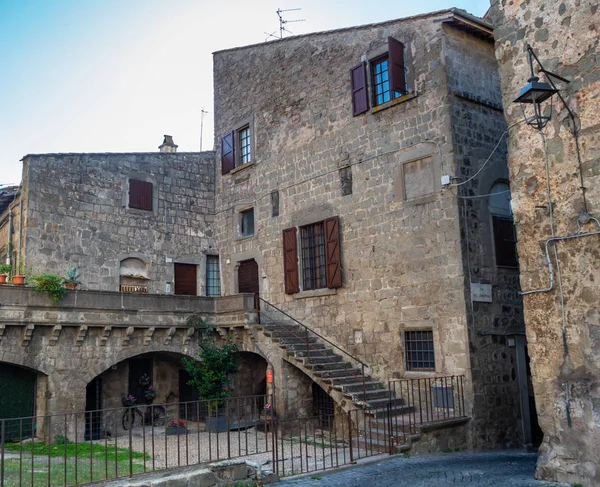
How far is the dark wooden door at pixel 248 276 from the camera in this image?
18.0 m

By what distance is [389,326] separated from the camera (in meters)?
13.8

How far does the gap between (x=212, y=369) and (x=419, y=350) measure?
17.9 ft

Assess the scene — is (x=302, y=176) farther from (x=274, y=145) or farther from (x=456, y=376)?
(x=456, y=376)

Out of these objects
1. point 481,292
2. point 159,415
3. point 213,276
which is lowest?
point 159,415

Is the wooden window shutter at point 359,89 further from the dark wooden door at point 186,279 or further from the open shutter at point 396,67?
the dark wooden door at point 186,279

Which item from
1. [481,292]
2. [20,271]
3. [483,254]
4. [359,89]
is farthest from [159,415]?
[359,89]

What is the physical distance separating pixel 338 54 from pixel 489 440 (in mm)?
9979

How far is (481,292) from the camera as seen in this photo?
1279 centimetres

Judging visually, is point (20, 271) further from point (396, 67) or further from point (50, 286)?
point (396, 67)

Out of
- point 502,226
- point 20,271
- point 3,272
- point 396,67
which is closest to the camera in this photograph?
point 502,226

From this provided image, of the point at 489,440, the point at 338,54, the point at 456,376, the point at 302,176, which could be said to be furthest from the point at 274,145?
the point at 489,440

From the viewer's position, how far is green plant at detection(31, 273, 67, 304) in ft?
44.5

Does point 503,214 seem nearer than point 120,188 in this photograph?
Yes

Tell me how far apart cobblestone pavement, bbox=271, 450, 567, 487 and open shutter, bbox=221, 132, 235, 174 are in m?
11.3
